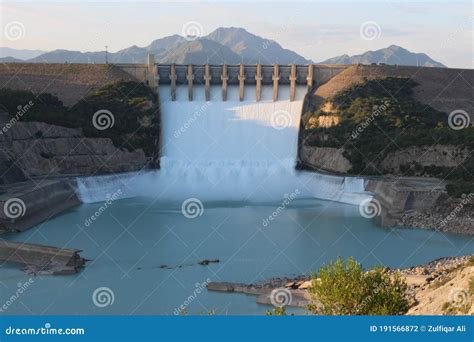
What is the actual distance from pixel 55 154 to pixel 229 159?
13138 millimetres

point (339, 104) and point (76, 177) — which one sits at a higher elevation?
point (339, 104)

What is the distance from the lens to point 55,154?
49344 mm

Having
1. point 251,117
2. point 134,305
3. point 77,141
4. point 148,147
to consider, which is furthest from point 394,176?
point 134,305

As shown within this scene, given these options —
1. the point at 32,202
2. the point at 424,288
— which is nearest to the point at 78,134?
the point at 32,202

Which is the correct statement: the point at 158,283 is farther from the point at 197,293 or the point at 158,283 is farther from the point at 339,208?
the point at 339,208

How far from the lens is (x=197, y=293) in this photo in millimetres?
27500

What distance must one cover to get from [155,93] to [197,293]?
34874mm

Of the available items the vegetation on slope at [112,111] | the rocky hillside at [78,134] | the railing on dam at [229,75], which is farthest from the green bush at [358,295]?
the railing on dam at [229,75]

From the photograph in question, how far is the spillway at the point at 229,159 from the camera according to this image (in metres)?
48.8

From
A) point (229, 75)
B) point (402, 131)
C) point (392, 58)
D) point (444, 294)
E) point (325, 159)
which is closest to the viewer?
point (444, 294)

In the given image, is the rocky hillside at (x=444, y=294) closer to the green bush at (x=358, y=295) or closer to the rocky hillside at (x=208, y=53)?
the green bush at (x=358, y=295)

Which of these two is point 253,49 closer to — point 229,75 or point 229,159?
point 229,75

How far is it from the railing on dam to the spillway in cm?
58

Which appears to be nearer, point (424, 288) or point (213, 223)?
point (424, 288)
